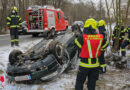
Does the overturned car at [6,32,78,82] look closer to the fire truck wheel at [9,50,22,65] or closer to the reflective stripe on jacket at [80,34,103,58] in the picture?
the fire truck wheel at [9,50,22,65]

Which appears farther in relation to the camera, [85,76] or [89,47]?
[85,76]

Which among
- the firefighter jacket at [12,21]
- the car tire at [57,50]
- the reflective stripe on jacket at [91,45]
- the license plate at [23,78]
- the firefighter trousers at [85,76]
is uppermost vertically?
the firefighter jacket at [12,21]

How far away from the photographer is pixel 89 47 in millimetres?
2748

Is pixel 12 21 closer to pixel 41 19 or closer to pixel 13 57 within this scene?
pixel 13 57

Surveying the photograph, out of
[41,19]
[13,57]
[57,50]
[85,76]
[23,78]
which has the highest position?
[41,19]

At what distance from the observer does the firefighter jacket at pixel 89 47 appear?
107 inches

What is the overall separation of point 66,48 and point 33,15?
29.9 ft

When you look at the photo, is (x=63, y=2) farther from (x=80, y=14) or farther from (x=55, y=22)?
(x=55, y=22)

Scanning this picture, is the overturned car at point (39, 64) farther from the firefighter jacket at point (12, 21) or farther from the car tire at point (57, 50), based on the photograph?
the firefighter jacket at point (12, 21)

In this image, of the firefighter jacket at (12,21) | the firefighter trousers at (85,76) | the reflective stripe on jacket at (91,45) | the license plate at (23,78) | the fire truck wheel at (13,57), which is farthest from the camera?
the firefighter jacket at (12,21)

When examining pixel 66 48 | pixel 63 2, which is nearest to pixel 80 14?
pixel 63 2

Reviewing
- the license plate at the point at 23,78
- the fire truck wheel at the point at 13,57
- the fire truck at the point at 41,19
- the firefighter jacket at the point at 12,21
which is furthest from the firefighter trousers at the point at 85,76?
the fire truck at the point at 41,19

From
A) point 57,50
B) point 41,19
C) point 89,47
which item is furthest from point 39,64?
point 41,19

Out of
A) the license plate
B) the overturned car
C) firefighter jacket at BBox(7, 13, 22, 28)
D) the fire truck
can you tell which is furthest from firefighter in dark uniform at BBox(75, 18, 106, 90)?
the fire truck
